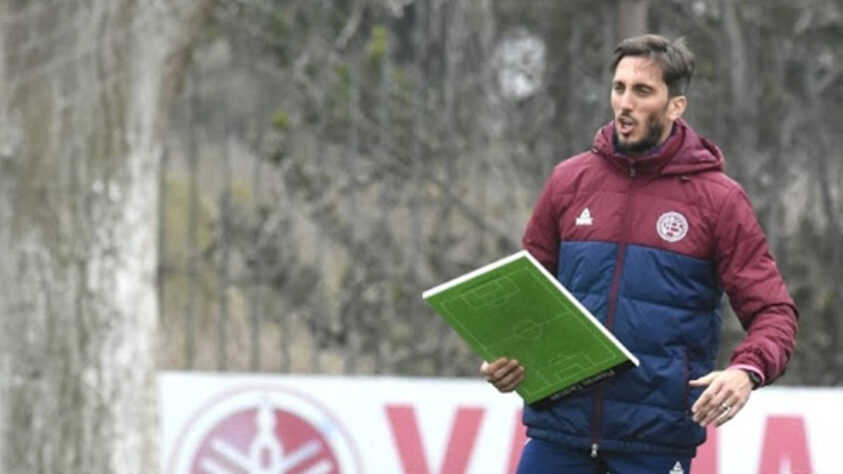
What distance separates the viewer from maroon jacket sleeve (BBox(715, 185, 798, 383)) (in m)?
4.80

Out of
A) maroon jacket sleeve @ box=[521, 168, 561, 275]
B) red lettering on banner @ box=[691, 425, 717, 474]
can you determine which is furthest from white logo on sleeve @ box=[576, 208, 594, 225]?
red lettering on banner @ box=[691, 425, 717, 474]

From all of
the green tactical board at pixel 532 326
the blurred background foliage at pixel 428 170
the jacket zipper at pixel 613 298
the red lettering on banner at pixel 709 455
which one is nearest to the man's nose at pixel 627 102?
the jacket zipper at pixel 613 298

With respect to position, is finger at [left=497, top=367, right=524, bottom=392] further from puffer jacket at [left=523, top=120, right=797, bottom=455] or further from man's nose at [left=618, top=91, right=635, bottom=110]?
man's nose at [left=618, top=91, right=635, bottom=110]

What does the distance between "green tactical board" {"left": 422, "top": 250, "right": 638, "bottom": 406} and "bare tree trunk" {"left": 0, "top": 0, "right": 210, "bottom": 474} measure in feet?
10.7

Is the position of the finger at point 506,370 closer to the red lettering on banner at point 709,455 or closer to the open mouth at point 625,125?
the open mouth at point 625,125

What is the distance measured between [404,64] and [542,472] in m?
4.20

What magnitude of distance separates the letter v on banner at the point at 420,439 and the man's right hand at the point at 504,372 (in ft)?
9.78

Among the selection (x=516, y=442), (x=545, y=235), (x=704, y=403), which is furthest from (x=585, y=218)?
(x=516, y=442)

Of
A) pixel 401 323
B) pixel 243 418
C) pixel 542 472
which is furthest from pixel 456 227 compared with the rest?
pixel 542 472

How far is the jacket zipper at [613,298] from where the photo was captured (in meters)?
4.85

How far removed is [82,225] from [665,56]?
3470 mm

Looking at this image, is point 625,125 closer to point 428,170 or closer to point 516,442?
point 516,442

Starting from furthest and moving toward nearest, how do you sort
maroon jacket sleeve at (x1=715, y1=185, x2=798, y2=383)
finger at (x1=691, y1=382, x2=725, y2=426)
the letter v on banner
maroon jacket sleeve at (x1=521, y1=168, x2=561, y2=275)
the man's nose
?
the letter v on banner, maroon jacket sleeve at (x1=521, y1=168, x2=561, y2=275), the man's nose, maroon jacket sleeve at (x1=715, y1=185, x2=798, y2=383), finger at (x1=691, y1=382, x2=725, y2=426)

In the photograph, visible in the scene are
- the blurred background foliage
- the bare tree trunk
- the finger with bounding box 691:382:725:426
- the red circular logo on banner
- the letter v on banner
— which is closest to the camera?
the finger with bounding box 691:382:725:426
